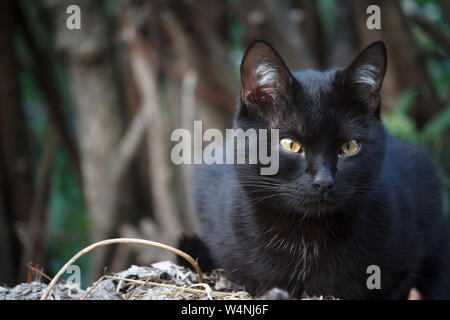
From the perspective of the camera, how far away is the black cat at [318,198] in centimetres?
118

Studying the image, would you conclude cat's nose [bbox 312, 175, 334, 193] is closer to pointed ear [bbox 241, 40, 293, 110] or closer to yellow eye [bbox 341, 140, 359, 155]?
yellow eye [bbox 341, 140, 359, 155]

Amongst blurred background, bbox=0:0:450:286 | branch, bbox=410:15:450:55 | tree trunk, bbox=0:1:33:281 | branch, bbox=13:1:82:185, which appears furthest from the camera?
branch, bbox=13:1:82:185

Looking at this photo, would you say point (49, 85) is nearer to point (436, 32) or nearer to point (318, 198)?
point (436, 32)

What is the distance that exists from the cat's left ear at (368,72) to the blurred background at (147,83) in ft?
3.85

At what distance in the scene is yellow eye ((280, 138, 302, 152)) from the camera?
118 cm

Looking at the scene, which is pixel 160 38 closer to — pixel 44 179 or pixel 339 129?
pixel 44 179

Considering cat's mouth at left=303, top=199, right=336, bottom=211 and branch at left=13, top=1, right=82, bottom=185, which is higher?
branch at left=13, top=1, right=82, bottom=185

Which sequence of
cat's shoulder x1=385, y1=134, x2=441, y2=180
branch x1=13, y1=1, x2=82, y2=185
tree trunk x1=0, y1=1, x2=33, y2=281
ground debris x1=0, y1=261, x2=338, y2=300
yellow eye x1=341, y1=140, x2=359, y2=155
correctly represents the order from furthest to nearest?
branch x1=13, y1=1, x2=82, y2=185 → tree trunk x1=0, y1=1, x2=33, y2=281 → cat's shoulder x1=385, y1=134, x2=441, y2=180 → yellow eye x1=341, y1=140, x2=359, y2=155 → ground debris x1=0, y1=261, x2=338, y2=300

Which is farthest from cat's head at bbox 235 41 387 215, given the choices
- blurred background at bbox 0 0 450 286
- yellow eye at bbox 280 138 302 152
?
blurred background at bbox 0 0 450 286

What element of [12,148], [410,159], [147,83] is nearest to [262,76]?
[410,159]

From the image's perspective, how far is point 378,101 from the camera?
1.29 metres

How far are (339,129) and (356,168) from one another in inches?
4.5

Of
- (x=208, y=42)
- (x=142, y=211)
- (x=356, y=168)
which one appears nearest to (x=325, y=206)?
(x=356, y=168)

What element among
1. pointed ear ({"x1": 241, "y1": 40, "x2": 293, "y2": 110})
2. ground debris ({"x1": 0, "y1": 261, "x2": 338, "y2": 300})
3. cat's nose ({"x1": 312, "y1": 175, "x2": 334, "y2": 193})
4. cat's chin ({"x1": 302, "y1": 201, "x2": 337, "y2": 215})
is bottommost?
ground debris ({"x1": 0, "y1": 261, "x2": 338, "y2": 300})
